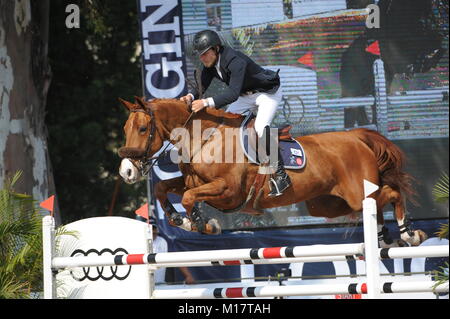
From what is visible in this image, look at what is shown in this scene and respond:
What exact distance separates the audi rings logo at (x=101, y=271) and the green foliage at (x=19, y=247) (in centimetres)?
25

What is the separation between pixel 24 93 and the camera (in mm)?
8414

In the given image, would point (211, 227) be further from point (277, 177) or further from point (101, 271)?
point (101, 271)

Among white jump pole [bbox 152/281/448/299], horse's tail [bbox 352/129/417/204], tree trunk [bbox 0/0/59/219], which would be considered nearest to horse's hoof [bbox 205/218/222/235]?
white jump pole [bbox 152/281/448/299]

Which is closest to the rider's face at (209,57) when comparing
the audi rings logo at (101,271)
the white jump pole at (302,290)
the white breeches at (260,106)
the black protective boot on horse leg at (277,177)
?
the white breeches at (260,106)

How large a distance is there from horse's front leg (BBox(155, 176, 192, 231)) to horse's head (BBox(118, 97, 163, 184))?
0.22 metres

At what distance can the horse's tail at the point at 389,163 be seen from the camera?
5.96m

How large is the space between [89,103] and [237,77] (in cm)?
577

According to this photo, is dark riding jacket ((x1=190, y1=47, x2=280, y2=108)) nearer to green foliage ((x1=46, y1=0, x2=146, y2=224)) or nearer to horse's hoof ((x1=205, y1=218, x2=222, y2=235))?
horse's hoof ((x1=205, y1=218, x2=222, y2=235))

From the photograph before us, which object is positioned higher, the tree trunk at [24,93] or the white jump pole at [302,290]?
the tree trunk at [24,93]

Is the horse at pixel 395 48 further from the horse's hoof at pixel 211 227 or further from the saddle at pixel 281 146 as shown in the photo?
the horse's hoof at pixel 211 227

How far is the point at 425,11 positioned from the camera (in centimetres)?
749

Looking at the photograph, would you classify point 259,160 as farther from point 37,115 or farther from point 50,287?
point 37,115
